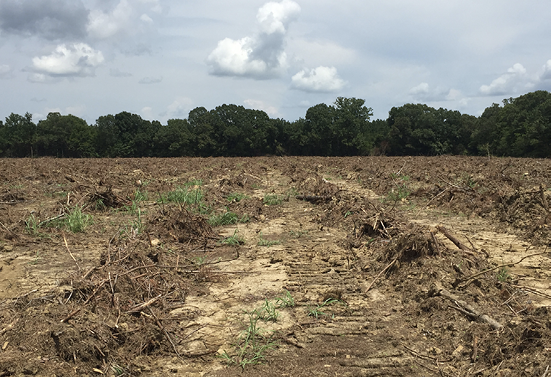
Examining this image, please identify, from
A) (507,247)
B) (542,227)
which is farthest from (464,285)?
(542,227)

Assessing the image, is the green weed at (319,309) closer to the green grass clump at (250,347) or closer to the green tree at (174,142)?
the green grass clump at (250,347)

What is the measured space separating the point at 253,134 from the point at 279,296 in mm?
57533

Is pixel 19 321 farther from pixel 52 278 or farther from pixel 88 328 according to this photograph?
pixel 52 278

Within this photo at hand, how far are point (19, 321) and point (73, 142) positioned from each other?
217 ft

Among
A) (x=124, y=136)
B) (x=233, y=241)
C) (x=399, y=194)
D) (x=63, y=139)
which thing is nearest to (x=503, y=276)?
(x=233, y=241)

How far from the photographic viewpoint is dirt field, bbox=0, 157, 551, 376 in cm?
386

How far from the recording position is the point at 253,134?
6228cm

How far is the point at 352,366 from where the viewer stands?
3916mm

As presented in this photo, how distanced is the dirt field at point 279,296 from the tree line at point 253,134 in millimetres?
50953

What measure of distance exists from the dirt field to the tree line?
167 feet

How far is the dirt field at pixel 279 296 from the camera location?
3861 millimetres

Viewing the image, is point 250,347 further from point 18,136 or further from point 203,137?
point 18,136

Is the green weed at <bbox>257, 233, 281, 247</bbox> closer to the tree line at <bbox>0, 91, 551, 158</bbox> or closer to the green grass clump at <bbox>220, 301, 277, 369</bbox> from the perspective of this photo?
the green grass clump at <bbox>220, 301, 277, 369</bbox>

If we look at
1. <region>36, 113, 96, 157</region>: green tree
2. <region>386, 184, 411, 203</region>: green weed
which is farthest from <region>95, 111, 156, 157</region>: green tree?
<region>386, 184, 411, 203</region>: green weed
